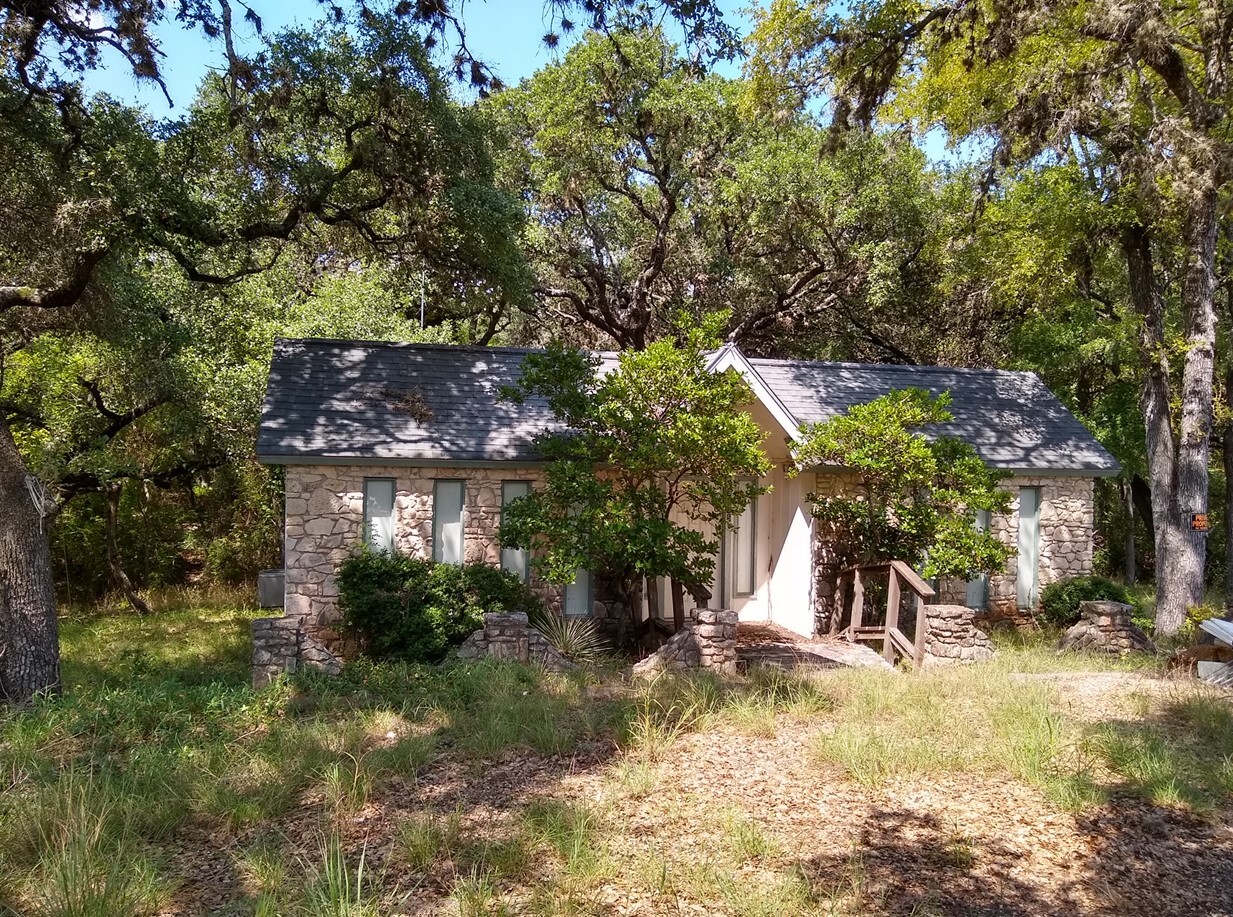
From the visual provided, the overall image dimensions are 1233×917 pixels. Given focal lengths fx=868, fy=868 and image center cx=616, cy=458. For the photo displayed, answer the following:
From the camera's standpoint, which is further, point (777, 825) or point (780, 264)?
point (780, 264)

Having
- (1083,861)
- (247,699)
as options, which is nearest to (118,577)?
(247,699)

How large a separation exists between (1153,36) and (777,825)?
1138cm

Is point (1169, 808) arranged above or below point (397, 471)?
below

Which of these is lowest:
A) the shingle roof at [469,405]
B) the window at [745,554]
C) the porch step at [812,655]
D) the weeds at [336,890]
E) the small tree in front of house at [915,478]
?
the weeds at [336,890]

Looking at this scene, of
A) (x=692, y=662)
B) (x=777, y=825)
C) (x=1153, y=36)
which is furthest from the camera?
(x=1153, y=36)

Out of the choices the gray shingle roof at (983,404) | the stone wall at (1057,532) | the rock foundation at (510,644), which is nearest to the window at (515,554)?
the rock foundation at (510,644)

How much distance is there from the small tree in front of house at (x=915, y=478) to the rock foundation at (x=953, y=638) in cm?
66

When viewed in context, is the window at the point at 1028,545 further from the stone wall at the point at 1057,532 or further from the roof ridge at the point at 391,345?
the roof ridge at the point at 391,345

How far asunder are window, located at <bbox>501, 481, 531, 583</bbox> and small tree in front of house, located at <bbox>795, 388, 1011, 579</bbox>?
4.14 meters

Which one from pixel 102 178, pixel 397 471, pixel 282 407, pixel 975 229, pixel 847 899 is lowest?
pixel 847 899

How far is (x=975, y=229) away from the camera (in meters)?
16.2

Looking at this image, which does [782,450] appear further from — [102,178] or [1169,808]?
[102,178]

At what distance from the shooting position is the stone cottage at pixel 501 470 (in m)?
12.3

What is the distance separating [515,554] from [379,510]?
210 centimetres
